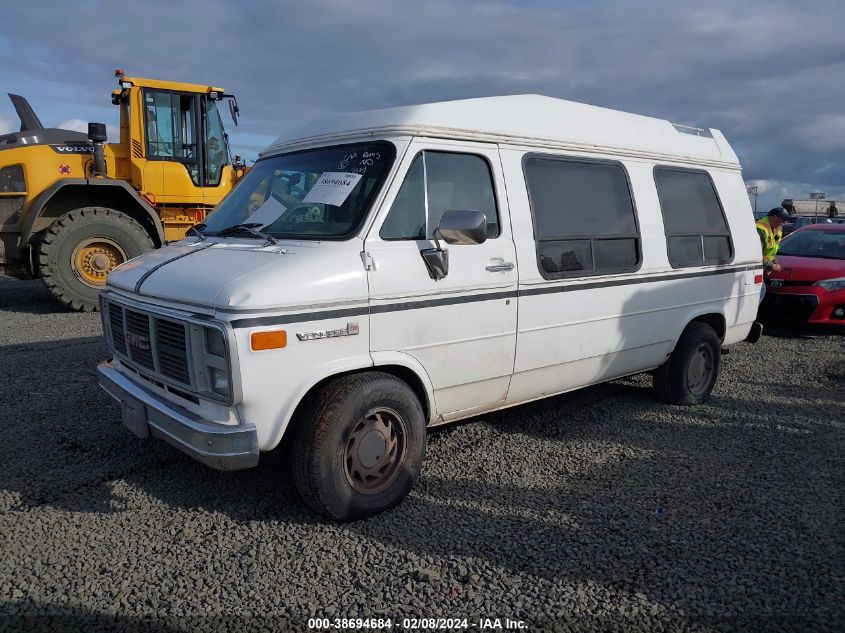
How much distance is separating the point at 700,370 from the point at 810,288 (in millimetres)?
4147

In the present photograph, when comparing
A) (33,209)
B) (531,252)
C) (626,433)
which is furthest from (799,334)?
(33,209)

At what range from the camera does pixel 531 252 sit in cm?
425

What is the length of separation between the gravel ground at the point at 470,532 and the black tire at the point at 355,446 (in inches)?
6.3

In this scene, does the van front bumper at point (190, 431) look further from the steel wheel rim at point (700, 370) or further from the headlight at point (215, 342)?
the steel wheel rim at point (700, 370)

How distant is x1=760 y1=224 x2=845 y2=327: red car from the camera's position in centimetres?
874

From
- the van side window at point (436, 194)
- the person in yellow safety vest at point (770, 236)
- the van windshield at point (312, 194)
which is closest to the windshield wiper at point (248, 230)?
the van windshield at point (312, 194)

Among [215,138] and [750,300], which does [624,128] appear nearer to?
[750,300]

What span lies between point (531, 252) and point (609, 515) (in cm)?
169

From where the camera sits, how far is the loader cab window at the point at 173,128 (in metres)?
9.80

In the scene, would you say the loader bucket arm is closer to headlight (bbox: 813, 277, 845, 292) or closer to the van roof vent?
the van roof vent

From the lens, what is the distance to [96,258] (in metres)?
9.41

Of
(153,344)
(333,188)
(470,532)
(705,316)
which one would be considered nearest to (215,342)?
(153,344)

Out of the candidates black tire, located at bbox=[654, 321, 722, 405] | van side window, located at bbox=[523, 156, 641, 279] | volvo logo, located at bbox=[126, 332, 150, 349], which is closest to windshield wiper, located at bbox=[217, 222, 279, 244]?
volvo logo, located at bbox=[126, 332, 150, 349]

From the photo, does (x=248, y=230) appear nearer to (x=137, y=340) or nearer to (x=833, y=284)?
(x=137, y=340)
